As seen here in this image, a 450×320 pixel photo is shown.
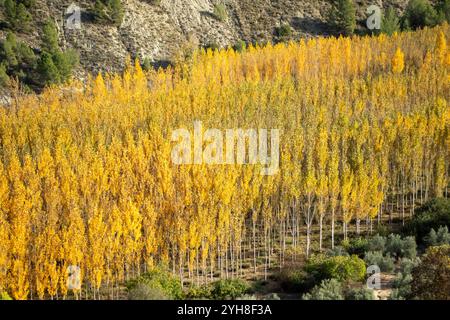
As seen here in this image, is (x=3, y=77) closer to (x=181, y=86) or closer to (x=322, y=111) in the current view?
(x=181, y=86)

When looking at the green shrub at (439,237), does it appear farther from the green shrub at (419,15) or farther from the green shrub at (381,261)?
the green shrub at (419,15)

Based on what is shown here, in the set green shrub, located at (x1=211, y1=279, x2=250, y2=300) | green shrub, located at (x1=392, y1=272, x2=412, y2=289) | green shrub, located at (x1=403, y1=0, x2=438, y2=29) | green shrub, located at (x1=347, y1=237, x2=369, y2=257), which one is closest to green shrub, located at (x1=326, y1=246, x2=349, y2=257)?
green shrub, located at (x1=347, y1=237, x2=369, y2=257)

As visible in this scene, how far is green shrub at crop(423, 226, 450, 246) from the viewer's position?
22.2 meters

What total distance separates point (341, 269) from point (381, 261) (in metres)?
2.36

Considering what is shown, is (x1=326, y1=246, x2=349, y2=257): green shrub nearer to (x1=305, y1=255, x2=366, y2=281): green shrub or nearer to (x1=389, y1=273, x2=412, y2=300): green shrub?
(x1=305, y1=255, x2=366, y2=281): green shrub

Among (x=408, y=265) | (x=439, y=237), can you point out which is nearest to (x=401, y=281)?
(x=408, y=265)

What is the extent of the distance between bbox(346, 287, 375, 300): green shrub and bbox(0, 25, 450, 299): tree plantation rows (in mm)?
6853

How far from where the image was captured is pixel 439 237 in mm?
22875

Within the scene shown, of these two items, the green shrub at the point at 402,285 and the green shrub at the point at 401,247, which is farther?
the green shrub at the point at 401,247

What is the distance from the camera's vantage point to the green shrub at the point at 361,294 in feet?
52.3

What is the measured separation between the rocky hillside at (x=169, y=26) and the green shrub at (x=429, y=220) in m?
36.6

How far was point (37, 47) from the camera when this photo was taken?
53.7m

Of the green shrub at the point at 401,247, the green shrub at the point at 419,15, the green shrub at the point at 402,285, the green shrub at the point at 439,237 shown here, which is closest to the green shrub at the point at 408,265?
the green shrub at the point at 402,285
